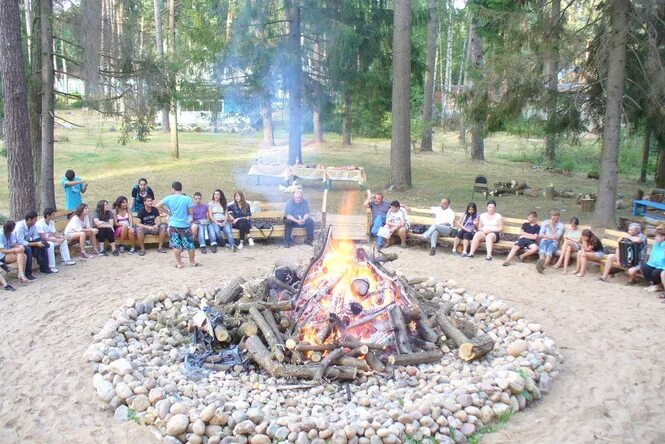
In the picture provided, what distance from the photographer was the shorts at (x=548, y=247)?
33.3 feet

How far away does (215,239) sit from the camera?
10.8m

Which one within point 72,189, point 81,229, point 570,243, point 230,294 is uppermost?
point 72,189

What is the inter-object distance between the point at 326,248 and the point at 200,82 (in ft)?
29.8

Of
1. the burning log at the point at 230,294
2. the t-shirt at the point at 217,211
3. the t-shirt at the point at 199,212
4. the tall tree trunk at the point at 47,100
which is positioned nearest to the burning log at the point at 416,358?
the burning log at the point at 230,294

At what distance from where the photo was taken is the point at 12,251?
864 centimetres

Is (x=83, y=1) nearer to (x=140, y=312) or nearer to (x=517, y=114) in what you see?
(x=140, y=312)

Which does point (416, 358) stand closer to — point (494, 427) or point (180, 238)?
point (494, 427)

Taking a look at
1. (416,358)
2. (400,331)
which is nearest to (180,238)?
(400,331)

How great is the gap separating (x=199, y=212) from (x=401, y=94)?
801 cm

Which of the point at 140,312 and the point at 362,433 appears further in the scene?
the point at 140,312

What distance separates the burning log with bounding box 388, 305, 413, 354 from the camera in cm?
659

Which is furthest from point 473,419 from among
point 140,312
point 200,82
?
point 200,82

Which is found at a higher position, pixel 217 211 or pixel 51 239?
pixel 217 211

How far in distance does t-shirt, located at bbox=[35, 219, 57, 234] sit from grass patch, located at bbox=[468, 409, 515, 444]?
731 cm
